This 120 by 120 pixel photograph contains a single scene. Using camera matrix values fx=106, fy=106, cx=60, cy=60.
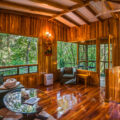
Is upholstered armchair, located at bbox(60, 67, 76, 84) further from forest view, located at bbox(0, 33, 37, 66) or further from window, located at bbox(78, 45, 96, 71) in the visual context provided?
forest view, located at bbox(0, 33, 37, 66)

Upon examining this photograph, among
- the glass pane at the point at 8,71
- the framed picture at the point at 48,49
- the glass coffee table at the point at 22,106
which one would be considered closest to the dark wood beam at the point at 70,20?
the framed picture at the point at 48,49

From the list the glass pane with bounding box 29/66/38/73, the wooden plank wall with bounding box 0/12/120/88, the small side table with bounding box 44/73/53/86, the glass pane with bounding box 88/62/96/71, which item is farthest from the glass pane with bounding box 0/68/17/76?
the glass pane with bounding box 88/62/96/71

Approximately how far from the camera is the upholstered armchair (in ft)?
16.0

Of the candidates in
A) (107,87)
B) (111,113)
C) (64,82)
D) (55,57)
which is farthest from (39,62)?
(111,113)

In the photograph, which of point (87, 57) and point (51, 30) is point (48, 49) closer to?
point (51, 30)

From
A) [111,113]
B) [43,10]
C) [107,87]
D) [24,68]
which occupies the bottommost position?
[111,113]

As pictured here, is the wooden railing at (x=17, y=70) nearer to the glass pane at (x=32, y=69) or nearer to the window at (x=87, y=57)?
the glass pane at (x=32, y=69)

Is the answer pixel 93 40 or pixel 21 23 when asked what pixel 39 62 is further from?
pixel 93 40

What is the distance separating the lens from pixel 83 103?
3104mm

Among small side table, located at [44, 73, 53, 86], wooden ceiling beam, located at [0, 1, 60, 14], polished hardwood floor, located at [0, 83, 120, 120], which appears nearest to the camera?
polished hardwood floor, located at [0, 83, 120, 120]

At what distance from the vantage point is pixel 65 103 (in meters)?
3.08

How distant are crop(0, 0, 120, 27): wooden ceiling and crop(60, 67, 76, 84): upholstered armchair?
2469 millimetres

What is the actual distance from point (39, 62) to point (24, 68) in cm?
76

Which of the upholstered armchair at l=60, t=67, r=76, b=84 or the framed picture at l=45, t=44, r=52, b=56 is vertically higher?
the framed picture at l=45, t=44, r=52, b=56
